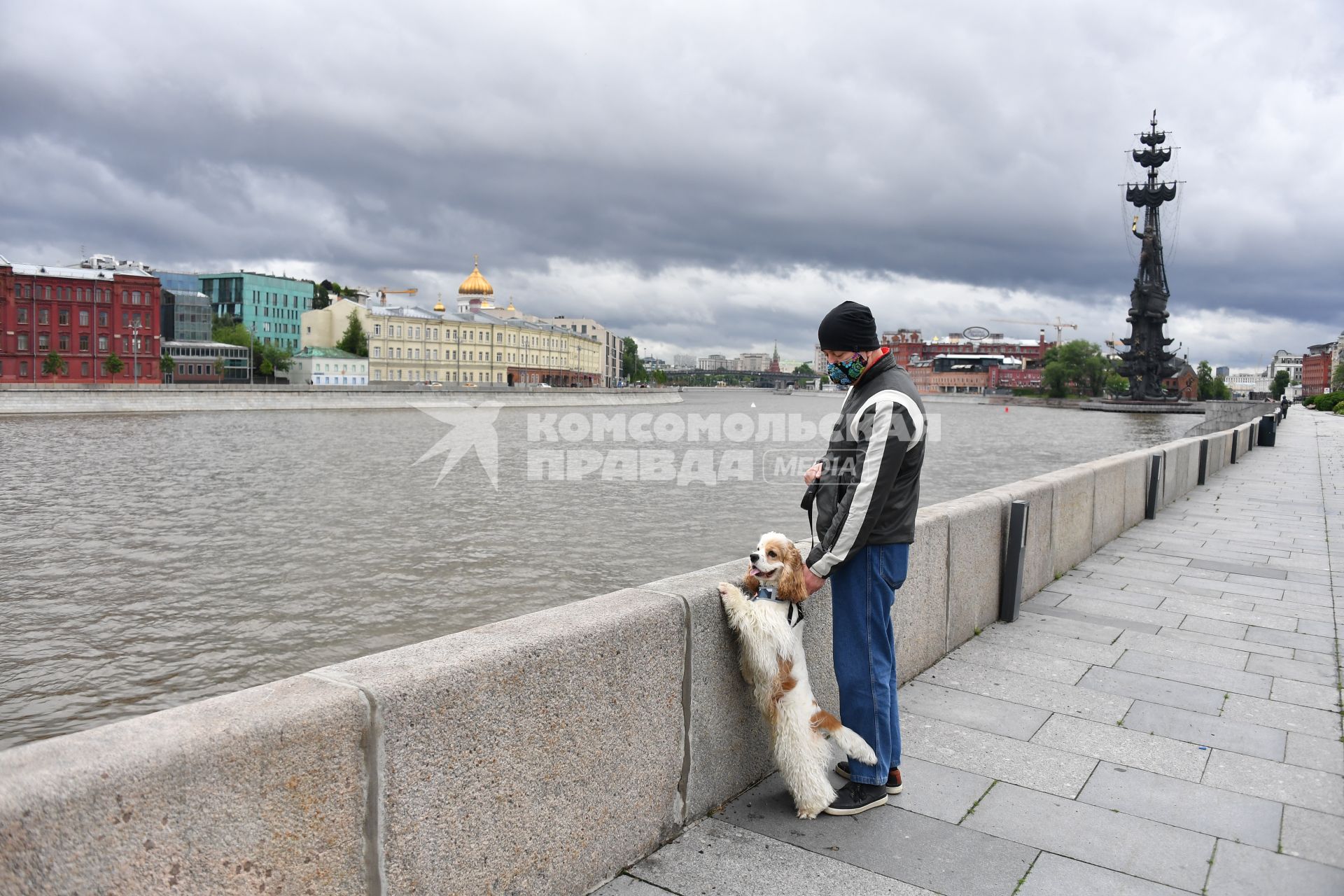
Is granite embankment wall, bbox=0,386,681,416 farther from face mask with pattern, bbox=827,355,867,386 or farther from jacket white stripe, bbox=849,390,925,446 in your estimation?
jacket white stripe, bbox=849,390,925,446

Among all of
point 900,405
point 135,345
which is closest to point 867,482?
point 900,405

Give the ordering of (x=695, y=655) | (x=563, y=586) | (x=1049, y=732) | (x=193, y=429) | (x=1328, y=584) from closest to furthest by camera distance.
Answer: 1. (x=695, y=655)
2. (x=1049, y=732)
3. (x=1328, y=584)
4. (x=563, y=586)
5. (x=193, y=429)

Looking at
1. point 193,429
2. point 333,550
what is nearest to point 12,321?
point 193,429

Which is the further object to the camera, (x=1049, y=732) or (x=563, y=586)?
(x=563, y=586)

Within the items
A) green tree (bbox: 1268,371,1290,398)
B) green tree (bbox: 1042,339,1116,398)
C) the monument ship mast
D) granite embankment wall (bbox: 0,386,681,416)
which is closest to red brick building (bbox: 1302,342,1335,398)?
green tree (bbox: 1268,371,1290,398)

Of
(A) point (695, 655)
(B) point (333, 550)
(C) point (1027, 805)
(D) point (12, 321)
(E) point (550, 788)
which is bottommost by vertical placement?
(B) point (333, 550)

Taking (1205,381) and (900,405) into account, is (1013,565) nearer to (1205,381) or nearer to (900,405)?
(900,405)

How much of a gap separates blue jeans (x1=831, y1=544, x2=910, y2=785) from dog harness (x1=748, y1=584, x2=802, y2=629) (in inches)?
8.8

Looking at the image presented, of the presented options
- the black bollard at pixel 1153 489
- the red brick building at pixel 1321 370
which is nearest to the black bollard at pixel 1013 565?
the black bollard at pixel 1153 489

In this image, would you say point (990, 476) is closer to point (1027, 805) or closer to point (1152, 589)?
point (1152, 589)

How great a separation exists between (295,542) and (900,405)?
46.6ft

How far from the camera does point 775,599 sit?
337 centimetres

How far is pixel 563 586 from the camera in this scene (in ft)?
40.7

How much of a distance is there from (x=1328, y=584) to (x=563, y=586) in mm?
8351
